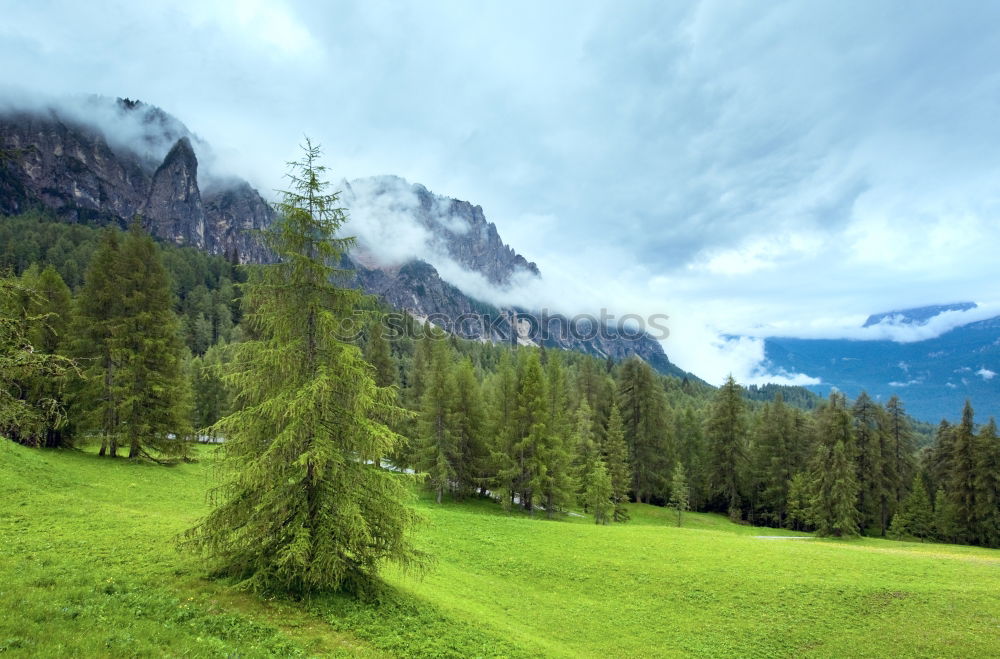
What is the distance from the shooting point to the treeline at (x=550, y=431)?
2911 cm

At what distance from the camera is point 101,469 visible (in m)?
26.4

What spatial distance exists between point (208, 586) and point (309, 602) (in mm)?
2771

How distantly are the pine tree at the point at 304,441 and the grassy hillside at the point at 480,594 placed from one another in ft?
3.67

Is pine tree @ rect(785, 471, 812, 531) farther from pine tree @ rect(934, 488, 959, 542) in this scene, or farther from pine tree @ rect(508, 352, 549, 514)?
pine tree @ rect(508, 352, 549, 514)

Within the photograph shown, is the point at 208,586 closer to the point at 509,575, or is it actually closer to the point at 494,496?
the point at 509,575

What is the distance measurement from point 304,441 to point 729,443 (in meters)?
56.7

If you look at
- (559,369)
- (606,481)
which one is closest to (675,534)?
(606,481)

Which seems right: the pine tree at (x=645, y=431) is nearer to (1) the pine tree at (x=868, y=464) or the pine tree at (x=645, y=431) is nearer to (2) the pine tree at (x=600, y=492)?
(2) the pine tree at (x=600, y=492)

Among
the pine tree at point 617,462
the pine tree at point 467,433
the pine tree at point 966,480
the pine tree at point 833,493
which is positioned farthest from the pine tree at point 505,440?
the pine tree at point 966,480

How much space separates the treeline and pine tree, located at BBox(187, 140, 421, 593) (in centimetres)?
134

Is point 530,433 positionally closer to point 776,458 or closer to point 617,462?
point 617,462

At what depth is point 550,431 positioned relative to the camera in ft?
136

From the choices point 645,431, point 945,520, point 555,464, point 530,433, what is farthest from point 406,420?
point 945,520

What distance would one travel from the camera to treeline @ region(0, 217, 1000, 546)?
95.5 ft
